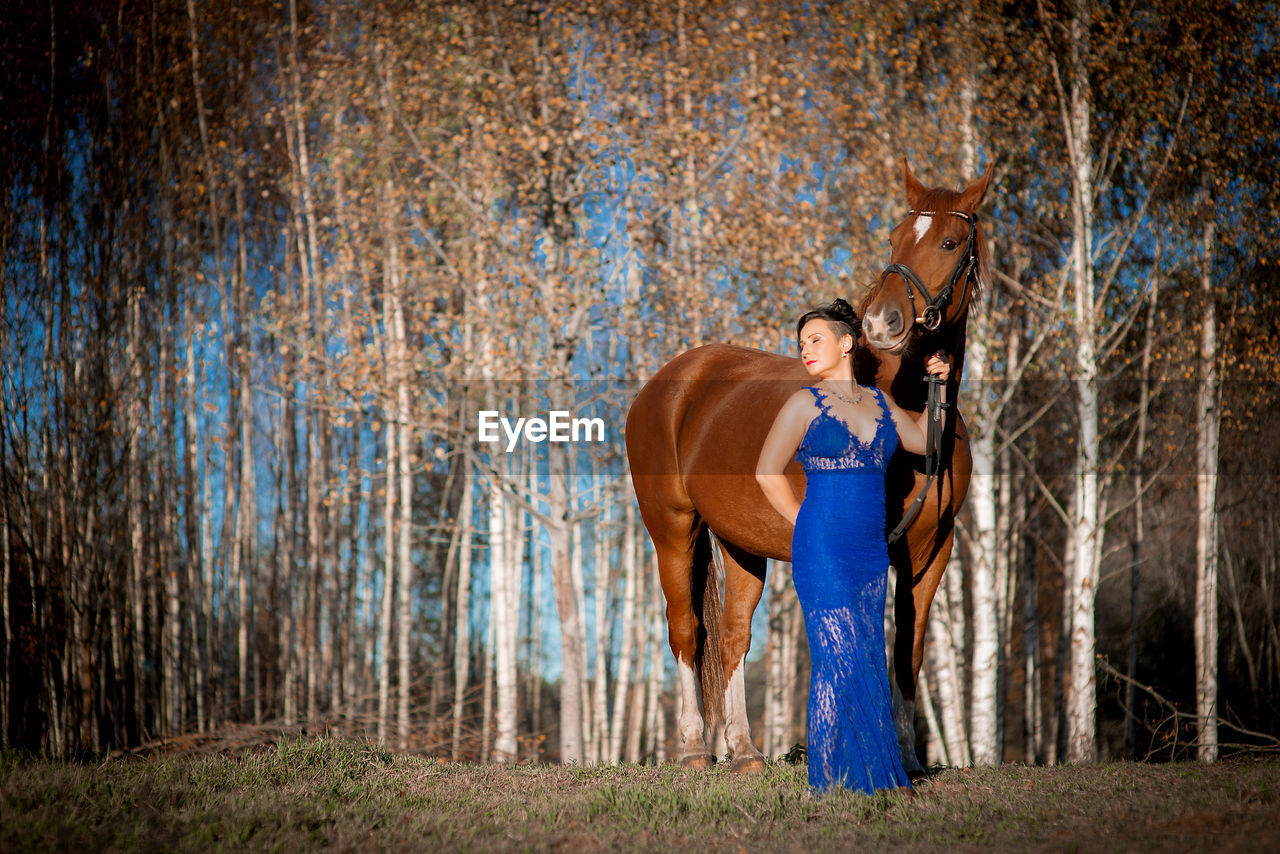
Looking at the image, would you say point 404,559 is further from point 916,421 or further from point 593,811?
point 916,421

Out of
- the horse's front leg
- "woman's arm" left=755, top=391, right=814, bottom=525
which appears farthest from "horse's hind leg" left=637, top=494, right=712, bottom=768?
"woman's arm" left=755, top=391, right=814, bottom=525

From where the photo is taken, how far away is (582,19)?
32.0 feet

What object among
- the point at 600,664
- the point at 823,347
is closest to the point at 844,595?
the point at 823,347

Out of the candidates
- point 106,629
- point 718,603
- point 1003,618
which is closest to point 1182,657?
point 1003,618

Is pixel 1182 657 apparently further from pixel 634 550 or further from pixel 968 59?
pixel 968 59

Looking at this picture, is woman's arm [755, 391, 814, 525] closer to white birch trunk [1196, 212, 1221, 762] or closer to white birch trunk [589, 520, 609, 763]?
white birch trunk [589, 520, 609, 763]

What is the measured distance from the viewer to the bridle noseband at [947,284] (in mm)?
3615

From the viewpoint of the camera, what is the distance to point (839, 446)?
3.43 m

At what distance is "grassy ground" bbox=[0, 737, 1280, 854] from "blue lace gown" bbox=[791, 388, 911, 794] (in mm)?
196

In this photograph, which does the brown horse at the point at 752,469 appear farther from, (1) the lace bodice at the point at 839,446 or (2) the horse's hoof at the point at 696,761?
(1) the lace bodice at the point at 839,446

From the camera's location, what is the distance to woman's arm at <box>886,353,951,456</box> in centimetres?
361

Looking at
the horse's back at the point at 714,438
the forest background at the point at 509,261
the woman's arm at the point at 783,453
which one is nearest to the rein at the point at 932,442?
the woman's arm at the point at 783,453

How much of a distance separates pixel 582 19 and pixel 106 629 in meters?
8.18

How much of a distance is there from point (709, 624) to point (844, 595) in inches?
69.8
